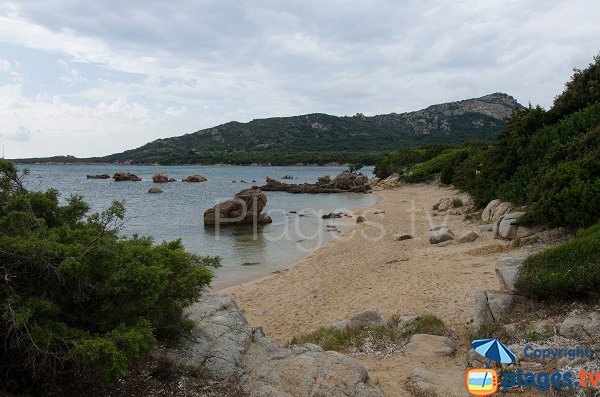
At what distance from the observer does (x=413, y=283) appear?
13094 mm

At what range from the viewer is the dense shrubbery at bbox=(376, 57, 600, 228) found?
13258 millimetres

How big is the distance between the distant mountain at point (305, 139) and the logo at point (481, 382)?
13562 centimetres

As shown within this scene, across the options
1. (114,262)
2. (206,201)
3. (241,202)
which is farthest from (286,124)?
(114,262)

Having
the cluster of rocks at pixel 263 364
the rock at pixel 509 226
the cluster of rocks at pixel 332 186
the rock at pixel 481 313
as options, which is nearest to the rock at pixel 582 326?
the rock at pixel 481 313

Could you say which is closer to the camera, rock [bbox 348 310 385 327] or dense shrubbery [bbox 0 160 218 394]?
dense shrubbery [bbox 0 160 218 394]

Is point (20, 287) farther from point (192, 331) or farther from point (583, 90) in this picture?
point (583, 90)

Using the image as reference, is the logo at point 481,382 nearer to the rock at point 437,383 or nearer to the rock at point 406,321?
the rock at point 437,383

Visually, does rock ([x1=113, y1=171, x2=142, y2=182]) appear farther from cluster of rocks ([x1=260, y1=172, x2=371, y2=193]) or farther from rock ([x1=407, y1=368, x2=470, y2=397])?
rock ([x1=407, y1=368, x2=470, y2=397])

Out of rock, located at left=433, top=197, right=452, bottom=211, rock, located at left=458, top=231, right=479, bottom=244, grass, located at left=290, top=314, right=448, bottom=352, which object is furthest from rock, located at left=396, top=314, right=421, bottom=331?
rock, located at left=433, top=197, right=452, bottom=211

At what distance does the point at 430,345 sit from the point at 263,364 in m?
3.39

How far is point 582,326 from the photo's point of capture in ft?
22.1

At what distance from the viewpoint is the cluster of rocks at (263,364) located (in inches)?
219

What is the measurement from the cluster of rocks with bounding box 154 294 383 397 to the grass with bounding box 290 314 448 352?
184 cm

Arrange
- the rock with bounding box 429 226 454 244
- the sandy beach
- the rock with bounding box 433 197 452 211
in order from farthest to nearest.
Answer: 1. the rock with bounding box 433 197 452 211
2. the rock with bounding box 429 226 454 244
3. the sandy beach
